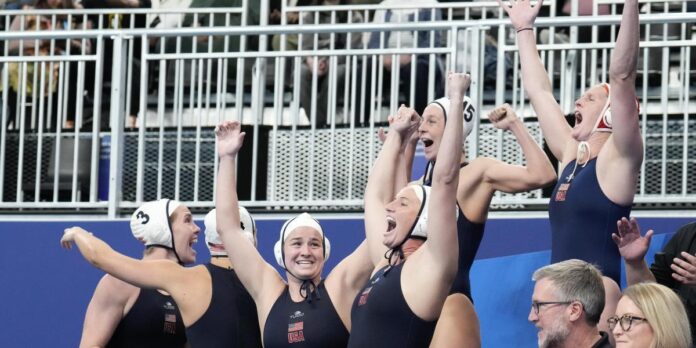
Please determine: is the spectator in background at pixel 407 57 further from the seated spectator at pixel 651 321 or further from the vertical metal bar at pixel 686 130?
the seated spectator at pixel 651 321

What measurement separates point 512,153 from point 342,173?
45.8 inches

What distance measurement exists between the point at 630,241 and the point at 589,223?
27 cm

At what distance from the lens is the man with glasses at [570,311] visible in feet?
19.6

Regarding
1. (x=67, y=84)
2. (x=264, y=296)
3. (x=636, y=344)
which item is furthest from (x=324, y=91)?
(x=636, y=344)

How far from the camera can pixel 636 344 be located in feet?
18.8

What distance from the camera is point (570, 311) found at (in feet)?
19.6

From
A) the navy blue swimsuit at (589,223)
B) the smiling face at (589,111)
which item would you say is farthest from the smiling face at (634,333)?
the smiling face at (589,111)

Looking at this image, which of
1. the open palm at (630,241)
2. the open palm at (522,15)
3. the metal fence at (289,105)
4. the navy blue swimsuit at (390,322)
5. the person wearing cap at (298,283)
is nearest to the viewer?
the navy blue swimsuit at (390,322)

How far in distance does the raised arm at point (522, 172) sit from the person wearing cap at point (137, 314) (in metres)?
1.91

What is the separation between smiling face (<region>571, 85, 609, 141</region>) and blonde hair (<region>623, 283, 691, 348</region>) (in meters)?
1.48

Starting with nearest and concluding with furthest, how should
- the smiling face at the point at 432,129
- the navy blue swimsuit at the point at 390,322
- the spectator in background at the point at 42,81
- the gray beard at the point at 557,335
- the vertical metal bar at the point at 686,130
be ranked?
the gray beard at the point at 557,335 → the navy blue swimsuit at the point at 390,322 → the smiling face at the point at 432,129 → the vertical metal bar at the point at 686,130 → the spectator in background at the point at 42,81

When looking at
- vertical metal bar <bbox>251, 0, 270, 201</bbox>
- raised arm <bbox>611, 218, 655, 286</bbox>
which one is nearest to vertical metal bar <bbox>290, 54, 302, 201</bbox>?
vertical metal bar <bbox>251, 0, 270, 201</bbox>

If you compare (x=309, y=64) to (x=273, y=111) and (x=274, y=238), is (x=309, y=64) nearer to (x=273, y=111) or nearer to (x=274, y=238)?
(x=273, y=111)

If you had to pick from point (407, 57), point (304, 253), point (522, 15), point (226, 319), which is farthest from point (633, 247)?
point (407, 57)
